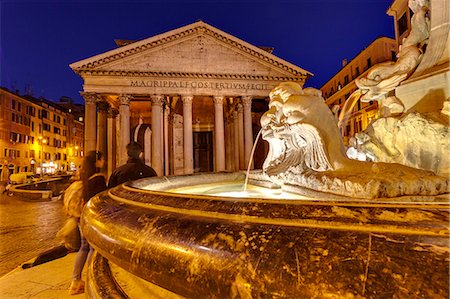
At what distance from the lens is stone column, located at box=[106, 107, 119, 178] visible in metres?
20.7

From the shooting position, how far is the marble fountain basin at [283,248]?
0.66m

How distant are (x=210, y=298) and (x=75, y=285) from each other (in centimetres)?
215

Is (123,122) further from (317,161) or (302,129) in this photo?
(317,161)

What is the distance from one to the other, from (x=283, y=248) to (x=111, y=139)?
901 inches

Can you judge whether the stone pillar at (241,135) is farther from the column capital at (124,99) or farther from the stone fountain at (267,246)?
the stone fountain at (267,246)

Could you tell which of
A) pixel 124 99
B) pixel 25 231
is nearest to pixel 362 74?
pixel 124 99

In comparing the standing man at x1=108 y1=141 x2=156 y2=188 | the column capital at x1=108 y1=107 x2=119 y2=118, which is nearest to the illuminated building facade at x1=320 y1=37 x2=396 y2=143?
the column capital at x1=108 y1=107 x2=119 y2=118

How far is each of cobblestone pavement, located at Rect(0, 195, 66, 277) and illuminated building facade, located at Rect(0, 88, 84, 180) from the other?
800 inches

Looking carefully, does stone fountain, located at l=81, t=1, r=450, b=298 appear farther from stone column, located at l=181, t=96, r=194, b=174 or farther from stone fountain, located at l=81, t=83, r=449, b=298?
stone column, located at l=181, t=96, r=194, b=174

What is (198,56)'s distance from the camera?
18469mm

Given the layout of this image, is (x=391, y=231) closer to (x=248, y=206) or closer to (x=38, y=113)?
(x=248, y=206)

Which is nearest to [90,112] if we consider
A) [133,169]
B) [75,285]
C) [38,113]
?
[133,169]

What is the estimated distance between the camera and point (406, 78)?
3123 mm

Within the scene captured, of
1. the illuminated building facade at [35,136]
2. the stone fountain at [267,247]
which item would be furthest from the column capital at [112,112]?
the stone fountain at [267,247]
